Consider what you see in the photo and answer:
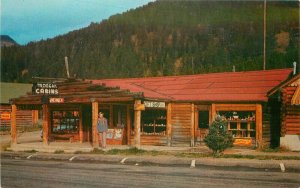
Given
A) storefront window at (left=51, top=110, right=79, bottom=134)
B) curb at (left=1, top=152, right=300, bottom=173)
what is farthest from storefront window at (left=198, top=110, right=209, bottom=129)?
storefront window at (left=51, top=110, right=79, bottom=134)

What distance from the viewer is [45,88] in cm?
2048

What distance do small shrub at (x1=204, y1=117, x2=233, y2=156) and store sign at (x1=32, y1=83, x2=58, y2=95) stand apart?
8631 mm

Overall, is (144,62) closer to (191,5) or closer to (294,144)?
(191,5)

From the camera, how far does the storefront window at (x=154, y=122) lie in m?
22.3

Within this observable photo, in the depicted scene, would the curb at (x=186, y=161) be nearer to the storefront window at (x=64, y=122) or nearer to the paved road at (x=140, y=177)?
the paved road at (x=140, y=177)

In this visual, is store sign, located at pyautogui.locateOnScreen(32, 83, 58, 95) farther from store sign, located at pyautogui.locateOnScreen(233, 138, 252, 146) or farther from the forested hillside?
the forested hillside

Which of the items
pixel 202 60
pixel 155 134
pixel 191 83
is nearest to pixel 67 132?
pixel 155 134

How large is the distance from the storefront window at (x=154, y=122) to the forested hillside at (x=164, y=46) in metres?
50.0

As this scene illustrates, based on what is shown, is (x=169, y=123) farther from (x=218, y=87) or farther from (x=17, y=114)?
(x=17, y=114)

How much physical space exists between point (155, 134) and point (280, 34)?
72.7 meters

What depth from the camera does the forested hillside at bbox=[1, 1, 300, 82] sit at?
261 feet

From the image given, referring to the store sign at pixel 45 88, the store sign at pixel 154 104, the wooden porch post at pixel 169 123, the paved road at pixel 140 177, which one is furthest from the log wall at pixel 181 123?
the paved road at pixel 140 177

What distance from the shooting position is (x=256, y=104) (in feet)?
65.2

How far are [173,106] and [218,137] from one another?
20.0 feet
